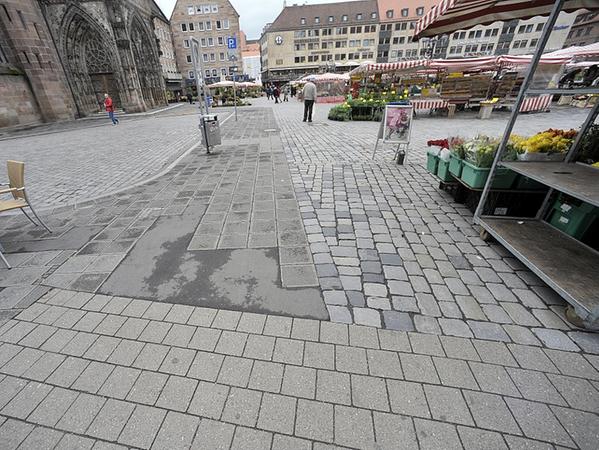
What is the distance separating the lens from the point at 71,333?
2.56 metres

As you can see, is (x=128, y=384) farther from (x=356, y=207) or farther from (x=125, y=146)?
(x=125, y=146)

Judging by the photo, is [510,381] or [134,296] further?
[134,296]

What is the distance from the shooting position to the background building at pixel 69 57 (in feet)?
56.4

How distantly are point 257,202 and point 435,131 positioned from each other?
985 centimetres

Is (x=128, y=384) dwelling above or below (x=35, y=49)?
below

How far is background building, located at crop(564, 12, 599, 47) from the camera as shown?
53094 mm

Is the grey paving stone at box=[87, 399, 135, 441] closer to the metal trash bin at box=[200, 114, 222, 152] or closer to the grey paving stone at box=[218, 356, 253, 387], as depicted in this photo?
the grey paving stone at box=[218, 356, 253, 387]

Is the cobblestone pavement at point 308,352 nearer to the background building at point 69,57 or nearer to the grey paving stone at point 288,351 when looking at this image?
the grey paving stone at point 288,351

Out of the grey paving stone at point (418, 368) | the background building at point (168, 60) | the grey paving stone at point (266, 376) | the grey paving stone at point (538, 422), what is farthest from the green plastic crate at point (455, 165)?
the background building at point (168, 60)

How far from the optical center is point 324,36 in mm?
61281

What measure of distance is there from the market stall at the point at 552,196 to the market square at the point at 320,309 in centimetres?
3

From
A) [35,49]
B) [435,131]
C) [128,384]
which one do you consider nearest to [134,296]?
[128,384]

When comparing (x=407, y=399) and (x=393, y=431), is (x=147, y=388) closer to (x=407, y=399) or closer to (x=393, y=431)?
(x=393, y=431)

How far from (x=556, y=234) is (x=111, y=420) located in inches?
189
